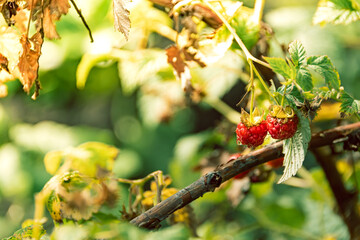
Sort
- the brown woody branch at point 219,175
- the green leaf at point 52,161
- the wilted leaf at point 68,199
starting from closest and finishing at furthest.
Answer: the brown woody branch at point 219,175 < the wilted leaf at point 68,199 < the green leaf at point 52,161

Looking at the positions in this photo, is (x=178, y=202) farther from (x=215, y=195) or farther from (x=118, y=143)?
(x=118, y=143)

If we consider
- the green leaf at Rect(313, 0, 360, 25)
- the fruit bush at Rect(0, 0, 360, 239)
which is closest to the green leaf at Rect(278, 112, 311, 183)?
the fruit bush at Rect(0, 0, 360, 239)

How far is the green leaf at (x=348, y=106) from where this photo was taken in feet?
2.04

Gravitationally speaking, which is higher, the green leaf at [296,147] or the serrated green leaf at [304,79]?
the serrated green leaf at [304,79]

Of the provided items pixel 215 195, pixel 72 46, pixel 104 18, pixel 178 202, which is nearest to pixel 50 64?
pixel 72 46

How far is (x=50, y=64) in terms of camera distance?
1.61m

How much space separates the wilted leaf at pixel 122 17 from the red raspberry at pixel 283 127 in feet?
0.78

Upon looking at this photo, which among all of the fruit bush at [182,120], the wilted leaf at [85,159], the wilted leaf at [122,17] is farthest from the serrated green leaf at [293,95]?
the wilted leaf at [85,159]

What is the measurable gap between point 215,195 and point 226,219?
41 cm

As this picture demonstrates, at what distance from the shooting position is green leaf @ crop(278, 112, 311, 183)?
0.61 metres

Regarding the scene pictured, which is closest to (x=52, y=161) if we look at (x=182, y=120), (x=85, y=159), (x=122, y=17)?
(x=85, y=159)

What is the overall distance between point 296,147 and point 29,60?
0.41m

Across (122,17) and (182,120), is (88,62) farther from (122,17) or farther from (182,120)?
(182,120)

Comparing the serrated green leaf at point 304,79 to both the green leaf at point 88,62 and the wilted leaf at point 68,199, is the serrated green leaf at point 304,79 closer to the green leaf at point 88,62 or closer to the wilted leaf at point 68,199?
the wilted leaf at point 68,199
